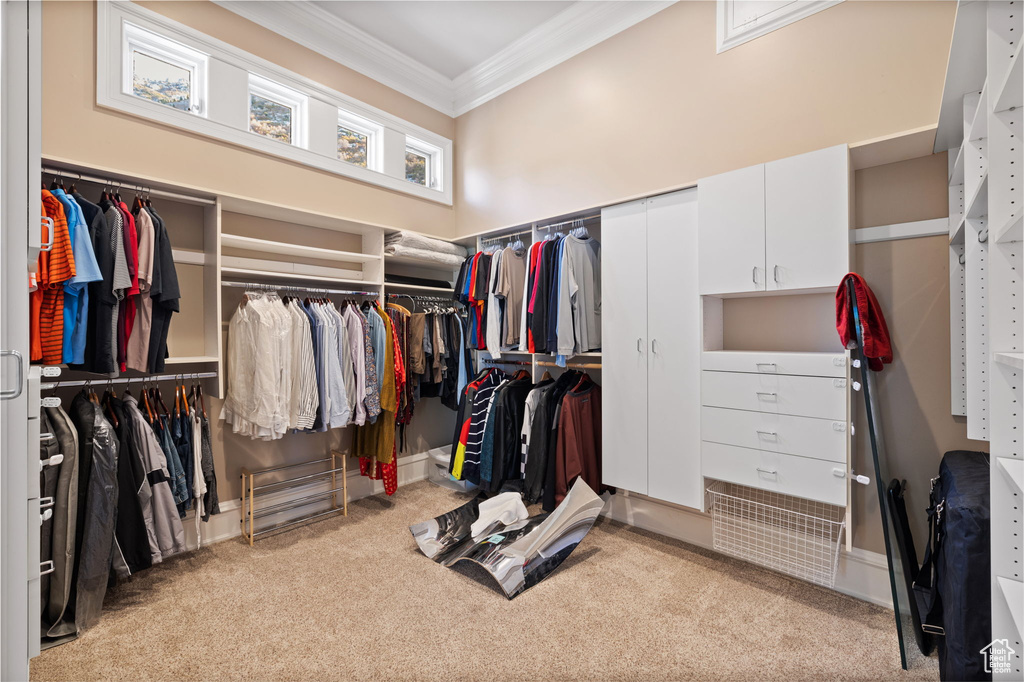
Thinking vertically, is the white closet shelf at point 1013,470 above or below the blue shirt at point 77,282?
below

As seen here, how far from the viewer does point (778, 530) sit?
2496 millimetres

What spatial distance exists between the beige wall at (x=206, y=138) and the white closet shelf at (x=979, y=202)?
137 inches

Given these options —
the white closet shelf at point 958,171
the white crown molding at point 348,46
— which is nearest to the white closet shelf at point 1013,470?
the white closet shelf at point 958,171

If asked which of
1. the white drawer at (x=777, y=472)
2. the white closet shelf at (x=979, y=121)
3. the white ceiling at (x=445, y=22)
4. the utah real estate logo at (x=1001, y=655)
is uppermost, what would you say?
the white ceiling at (x=445, y=22)

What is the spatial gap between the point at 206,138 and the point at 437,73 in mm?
2029

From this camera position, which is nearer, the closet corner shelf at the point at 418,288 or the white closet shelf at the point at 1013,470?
the white closet shelf at the point at 1013,470

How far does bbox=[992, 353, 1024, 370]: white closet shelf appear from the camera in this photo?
105cm

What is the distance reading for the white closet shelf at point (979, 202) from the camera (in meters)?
1.64

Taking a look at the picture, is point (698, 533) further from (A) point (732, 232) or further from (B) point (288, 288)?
(B) point (288, 288)

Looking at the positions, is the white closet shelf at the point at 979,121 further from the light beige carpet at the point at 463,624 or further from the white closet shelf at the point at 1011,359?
the light beige carpet at the point at 463,624

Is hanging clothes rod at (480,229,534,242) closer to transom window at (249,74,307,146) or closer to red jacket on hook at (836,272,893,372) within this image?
transom window at (249,74,307,146)

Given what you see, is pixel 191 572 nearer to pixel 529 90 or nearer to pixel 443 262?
pixel 443 262

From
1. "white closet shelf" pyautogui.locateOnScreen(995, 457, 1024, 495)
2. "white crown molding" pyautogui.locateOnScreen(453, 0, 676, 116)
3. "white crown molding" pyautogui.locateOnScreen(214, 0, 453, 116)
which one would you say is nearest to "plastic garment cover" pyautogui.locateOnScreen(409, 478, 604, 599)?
"white closet shelf" pyautogui.locateOnScreen(995, 457, 1024, 495)

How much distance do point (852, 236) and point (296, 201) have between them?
133 inches
